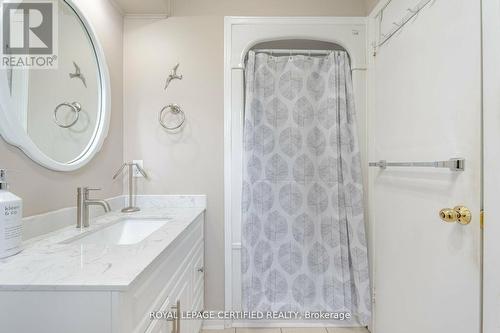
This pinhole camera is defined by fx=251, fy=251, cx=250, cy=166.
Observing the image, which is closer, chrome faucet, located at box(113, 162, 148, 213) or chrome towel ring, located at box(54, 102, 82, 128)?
chrome towel ring, located at box(54, 102, 82, 128)

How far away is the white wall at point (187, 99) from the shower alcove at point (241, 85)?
0.06 m

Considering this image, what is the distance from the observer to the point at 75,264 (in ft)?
2.35

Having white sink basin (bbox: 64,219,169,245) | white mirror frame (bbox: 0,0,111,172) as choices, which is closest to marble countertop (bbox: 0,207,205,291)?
white sink basin (bbox: 64,219,169,245)

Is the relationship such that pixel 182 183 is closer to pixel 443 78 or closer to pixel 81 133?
pixel 81 133

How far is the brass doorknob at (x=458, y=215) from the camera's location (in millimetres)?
916

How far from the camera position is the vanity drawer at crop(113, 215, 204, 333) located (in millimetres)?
630

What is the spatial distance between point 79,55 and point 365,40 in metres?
1.79

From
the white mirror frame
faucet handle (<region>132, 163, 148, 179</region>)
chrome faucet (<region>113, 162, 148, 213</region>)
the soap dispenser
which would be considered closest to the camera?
the soap dispenser

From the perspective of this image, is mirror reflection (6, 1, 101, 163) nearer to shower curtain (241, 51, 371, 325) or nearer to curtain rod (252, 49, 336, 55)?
shower curtain (241, 51, 371, 325)

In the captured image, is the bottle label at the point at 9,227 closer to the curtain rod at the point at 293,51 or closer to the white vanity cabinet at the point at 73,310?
the white vanity cabinet at the point at 73,310

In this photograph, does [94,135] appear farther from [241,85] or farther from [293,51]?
[293,51]

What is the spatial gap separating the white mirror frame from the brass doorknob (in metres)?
1.62

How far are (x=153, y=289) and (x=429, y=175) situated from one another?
1217 millimetres

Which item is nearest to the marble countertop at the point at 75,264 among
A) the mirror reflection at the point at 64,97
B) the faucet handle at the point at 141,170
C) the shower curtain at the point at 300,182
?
the mirror reflection at the point at 64,97
